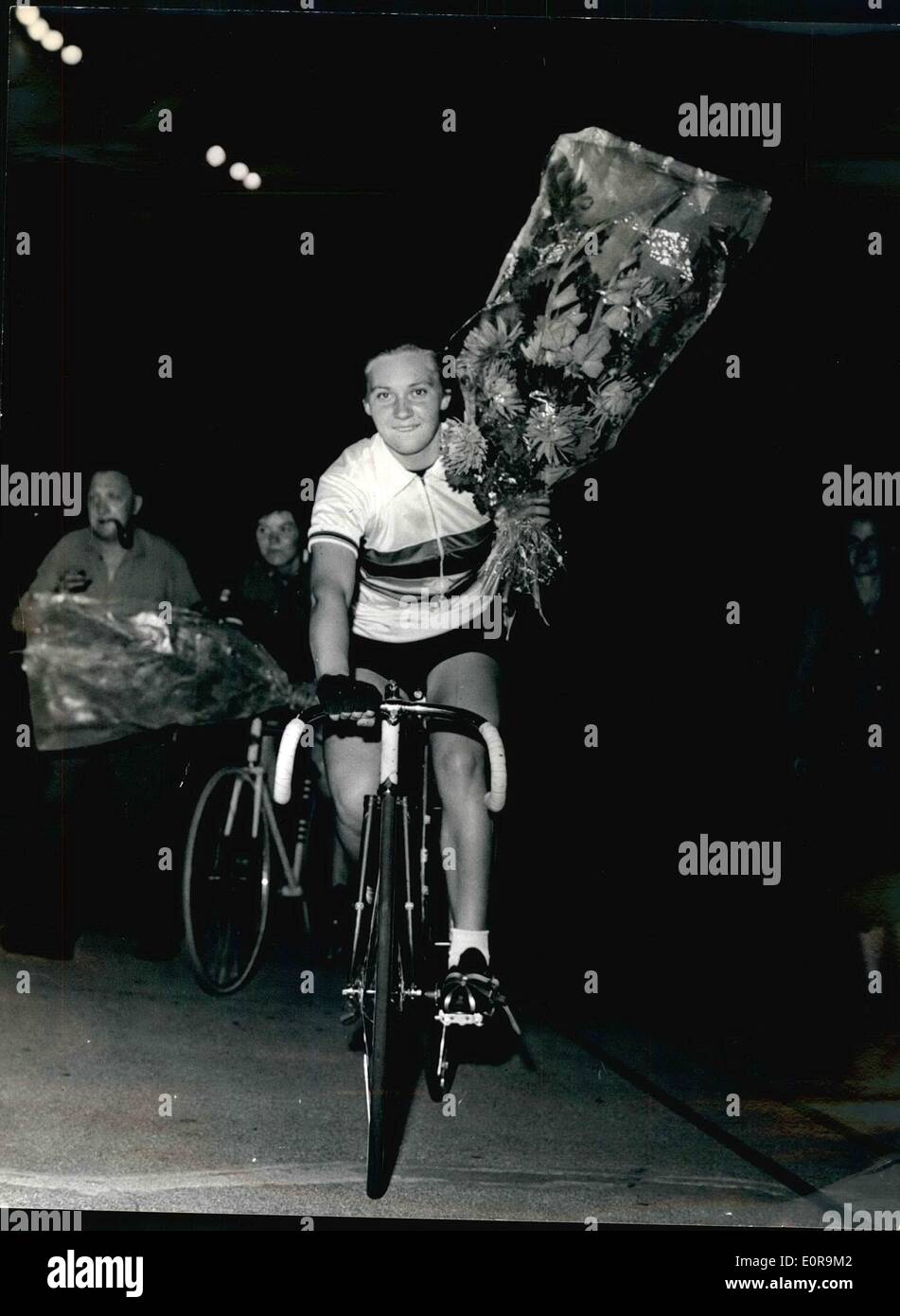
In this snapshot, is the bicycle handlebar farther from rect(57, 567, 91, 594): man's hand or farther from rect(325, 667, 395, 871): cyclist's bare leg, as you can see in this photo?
rect(57, 567, 91, 594): man's hand

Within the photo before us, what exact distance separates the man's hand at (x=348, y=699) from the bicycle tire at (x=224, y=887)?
81cm

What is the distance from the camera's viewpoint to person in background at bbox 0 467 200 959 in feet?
18.0

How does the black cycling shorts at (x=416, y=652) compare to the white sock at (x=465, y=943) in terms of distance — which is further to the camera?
the black cycling shorts at (x=416, y=652)

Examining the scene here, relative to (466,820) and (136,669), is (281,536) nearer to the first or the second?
(136,669)

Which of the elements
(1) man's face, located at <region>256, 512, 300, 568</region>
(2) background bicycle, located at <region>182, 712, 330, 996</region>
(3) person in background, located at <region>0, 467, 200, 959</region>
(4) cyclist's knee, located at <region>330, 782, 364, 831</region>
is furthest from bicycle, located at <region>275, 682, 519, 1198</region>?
(3) person in background, located at <region>0, 467, 200, 959</region>

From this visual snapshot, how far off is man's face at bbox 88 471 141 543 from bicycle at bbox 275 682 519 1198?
84 cm

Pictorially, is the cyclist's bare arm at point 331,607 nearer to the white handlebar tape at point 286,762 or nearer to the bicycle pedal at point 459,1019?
the white handlebar tape at point 286,762

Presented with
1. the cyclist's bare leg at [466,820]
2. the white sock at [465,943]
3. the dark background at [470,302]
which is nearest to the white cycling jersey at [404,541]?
the dark background at [470,302]

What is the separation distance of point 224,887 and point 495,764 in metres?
1.27

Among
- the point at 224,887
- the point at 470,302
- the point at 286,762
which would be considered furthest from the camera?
the point at 224,887

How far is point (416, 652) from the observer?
563cm

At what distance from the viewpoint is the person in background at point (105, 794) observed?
18.0ft

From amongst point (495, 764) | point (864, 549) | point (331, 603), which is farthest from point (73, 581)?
point (864, 549)
